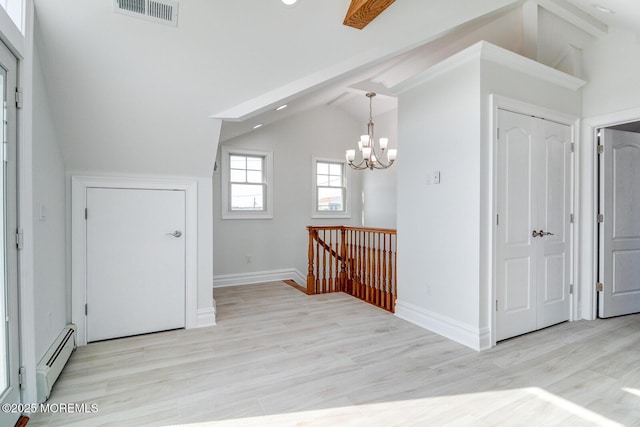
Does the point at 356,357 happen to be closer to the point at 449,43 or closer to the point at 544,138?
the point at 544,138

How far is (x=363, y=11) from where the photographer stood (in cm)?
232

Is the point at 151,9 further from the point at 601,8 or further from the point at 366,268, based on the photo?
the point at 601,8

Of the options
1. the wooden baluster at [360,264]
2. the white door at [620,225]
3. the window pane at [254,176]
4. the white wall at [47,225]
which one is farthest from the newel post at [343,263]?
the white wall at [47,225]

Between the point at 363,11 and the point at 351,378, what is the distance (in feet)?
8.68

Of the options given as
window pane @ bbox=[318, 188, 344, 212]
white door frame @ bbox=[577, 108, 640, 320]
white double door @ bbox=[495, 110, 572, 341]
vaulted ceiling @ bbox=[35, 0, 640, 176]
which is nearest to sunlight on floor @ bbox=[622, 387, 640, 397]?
white double door @ bbox=[495, 110, 572, 341]

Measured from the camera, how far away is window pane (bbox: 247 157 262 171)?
215 inches

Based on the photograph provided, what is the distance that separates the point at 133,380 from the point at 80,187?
5.66ft

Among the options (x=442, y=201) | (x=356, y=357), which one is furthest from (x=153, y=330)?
(x=442, y=201)

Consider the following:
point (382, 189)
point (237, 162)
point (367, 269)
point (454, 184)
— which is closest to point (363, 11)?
point (454, 184)

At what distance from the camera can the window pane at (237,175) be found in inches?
209

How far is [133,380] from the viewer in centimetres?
222

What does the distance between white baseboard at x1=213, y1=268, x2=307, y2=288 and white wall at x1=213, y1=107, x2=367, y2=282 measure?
2.1 inches

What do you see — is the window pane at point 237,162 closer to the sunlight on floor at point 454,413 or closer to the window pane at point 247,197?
Answer: the window pane at point 247,197

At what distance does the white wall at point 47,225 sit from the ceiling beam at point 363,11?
2180 millimetres
